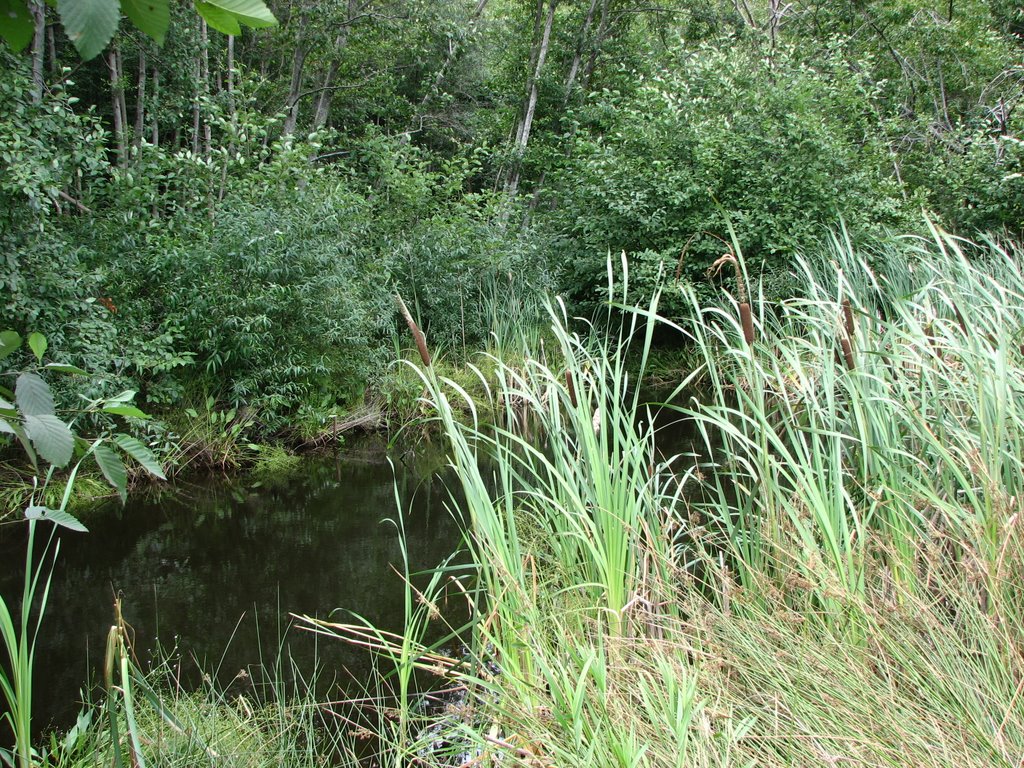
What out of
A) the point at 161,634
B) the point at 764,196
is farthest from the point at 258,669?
the point at 764,196

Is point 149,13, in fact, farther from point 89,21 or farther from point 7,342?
point 7,342

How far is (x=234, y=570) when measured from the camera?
4113 mm

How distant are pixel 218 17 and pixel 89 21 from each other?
0.18 m

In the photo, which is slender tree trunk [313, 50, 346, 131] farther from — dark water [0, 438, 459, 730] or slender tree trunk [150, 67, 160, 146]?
dark water [0, 438, 459, 730]

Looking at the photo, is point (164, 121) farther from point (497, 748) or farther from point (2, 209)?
point (497, 748)

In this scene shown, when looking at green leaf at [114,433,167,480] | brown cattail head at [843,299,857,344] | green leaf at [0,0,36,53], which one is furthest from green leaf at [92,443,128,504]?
brown cattail head at [843,299,857,344]

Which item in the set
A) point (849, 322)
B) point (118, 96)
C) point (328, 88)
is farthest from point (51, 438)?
point (328, 88)

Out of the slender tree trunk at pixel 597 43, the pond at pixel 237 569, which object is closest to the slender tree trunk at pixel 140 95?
the pond at pixel 237 569

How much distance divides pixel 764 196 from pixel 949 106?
20.6ft

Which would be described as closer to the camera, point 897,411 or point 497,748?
point 497,748

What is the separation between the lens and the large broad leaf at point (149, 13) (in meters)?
0.82

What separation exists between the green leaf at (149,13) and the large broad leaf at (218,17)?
0.04 meters

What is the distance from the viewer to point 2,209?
480 centimetres

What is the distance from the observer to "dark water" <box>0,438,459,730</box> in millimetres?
3131
